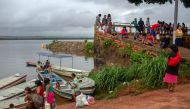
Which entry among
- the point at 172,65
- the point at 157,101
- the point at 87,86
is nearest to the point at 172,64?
the point at 172,65

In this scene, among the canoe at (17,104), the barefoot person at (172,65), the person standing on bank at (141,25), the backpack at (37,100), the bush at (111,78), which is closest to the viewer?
the backpack at (37,100)

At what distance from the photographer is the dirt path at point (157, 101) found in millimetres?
12836

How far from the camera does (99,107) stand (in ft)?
46.6

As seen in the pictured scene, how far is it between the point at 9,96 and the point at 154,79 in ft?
40.5

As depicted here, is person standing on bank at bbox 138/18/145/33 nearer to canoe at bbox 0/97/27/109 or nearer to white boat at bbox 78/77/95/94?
white boat at bbox 78/77/95/94

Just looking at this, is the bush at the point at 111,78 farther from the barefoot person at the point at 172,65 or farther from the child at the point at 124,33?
the child at the point at 124,33

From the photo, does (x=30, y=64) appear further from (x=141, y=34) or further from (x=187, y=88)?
(x=187, y=88)

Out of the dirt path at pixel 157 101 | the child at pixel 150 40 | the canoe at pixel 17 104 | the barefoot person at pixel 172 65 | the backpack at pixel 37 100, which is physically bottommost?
the canoe at pixel 17 104

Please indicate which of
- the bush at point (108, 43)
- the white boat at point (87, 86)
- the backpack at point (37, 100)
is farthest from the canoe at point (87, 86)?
the backpack at point (37, 100)

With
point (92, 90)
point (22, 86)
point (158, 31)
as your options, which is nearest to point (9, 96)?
point (22, 86)

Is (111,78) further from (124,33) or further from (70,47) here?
(70,47)

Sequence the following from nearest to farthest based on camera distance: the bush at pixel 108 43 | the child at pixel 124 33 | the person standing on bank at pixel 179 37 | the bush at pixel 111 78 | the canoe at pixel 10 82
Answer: the bush at pixel 111 78 < the person standing on bank at pixel 179 37 < the bush at pixel 108 43 < the child at pixel 124 33 < the canoe at pixel 10 82

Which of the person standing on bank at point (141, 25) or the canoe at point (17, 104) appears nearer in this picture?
the canoe at point (17, 104)

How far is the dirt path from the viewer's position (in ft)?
42.1
